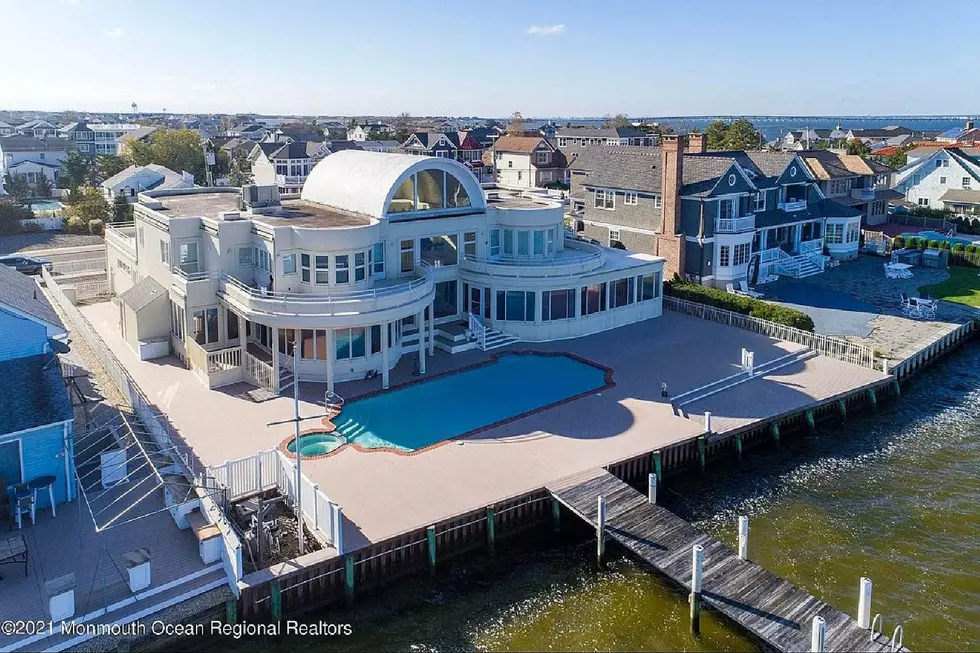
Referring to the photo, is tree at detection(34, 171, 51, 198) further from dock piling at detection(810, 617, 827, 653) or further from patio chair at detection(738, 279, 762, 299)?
dock piling at detection(810, 617, 827, 653)

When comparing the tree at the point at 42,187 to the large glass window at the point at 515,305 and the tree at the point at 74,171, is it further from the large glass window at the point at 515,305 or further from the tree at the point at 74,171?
the large glass window at the point at 515,305

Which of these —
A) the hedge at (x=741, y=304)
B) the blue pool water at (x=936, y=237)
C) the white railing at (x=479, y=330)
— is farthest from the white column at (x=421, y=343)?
the blue pool water at (x=936, y=237)

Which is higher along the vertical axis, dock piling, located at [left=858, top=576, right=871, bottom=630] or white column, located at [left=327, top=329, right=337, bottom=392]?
white column, located at [left=327, top=329, right=337, bottom=392]

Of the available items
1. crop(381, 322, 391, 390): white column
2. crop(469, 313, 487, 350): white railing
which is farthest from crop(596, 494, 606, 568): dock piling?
crop(469, 313, 487, 350): white railing

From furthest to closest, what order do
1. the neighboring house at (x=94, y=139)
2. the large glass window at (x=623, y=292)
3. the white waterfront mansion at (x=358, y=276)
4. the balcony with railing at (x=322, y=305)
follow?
the neighboring house at (x=94, y=139) → the large glass window at (x=623, y=292) → the white waterfront mansion at (x=358, y=276) → the balcony with railing at (x=322, y=305)

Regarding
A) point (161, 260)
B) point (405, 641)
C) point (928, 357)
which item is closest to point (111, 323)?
point (161, 260)

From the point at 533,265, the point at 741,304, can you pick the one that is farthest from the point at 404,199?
the point at 741,304
